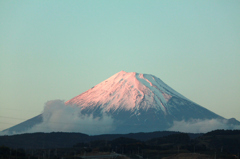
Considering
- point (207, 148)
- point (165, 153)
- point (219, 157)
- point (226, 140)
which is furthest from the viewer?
point (226, 140)

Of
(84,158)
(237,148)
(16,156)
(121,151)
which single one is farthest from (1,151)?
(237,148)

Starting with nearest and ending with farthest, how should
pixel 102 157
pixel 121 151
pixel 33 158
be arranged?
pixel 33 158 < pixel 102 157 < pixel 121 151

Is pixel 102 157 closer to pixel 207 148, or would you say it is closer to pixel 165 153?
pixel 165 153

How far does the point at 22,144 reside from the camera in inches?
7840

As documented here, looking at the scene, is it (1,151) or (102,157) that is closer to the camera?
(1,151)

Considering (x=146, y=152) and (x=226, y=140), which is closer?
(x=146, y=152)

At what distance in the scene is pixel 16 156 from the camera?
111 m

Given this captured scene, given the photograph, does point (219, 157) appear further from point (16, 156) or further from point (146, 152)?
point (16, 156)

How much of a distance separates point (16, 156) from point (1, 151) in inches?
207

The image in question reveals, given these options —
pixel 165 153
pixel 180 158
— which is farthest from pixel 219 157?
pixel 165 153

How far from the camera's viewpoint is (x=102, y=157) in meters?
129

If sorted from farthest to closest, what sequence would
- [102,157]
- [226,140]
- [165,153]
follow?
1. [226,140]
2. [165,153]
3. [102,157]

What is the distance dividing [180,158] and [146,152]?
3395 cm

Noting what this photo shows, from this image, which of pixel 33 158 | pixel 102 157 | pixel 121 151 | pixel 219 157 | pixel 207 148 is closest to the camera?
pixel 33 158
